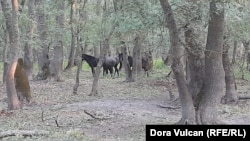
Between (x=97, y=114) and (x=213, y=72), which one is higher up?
(x=213, y=72)

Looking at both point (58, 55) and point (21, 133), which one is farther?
point (58, 55)

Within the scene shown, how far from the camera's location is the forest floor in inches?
436

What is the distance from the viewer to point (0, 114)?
13602 millimetres

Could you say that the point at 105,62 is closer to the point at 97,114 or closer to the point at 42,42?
the point at 42,42

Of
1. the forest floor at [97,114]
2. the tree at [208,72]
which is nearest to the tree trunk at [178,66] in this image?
the tree at [208,72]

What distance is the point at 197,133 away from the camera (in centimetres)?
823

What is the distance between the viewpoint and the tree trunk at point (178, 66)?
1053cm

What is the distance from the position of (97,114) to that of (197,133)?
5677mm

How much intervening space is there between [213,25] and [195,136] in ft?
12.9

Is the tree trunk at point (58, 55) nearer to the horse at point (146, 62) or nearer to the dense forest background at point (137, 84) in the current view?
the dense forest background at point (137, 84)

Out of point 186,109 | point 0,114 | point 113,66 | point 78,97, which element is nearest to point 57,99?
point 78,97

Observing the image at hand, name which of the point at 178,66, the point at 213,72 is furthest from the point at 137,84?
the point at 178,66

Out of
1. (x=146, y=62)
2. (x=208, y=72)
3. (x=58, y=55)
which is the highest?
(x=58, y=55)

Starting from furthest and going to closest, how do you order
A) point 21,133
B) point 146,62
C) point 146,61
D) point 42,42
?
point 146,61, point 146,62, point 42,42, point 21,133
